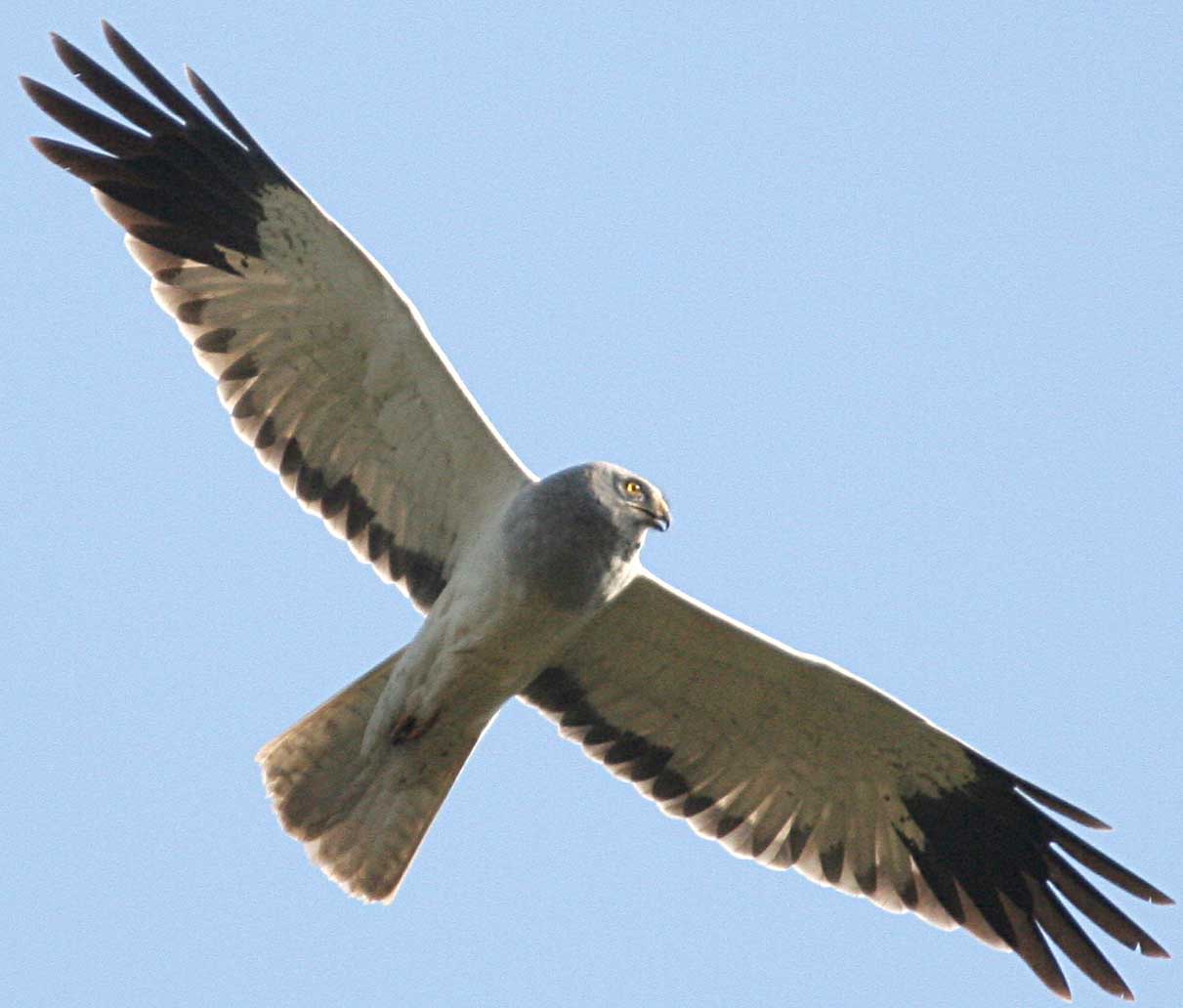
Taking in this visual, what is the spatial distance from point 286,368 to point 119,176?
1.31 meters

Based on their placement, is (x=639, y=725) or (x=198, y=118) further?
(x=639, y=725)

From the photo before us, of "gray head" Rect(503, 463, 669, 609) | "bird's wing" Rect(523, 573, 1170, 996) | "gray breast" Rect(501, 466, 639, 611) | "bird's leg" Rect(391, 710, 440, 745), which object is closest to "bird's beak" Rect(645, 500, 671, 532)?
"gray head" Rect(503, 463, 669, 609)

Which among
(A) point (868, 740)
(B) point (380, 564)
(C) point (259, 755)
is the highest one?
(A) point (868, 740)

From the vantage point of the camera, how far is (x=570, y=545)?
11.6 meters

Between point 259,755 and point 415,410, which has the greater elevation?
point 415,410

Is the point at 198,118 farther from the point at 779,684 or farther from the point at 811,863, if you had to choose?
the point at 811,863

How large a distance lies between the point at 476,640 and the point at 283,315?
6.59ft

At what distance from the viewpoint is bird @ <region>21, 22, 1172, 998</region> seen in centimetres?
1199

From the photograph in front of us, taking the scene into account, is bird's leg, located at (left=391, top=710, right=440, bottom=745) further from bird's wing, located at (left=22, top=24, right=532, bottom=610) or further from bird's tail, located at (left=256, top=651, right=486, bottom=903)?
bird's wing, located at (left=22, top=24, right=532, bottom=610)

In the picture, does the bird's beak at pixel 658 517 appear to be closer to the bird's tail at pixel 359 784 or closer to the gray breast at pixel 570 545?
the gray breast at pixel 570 545

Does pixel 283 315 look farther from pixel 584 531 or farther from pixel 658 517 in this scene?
pixel 658 517

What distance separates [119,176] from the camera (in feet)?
40.1

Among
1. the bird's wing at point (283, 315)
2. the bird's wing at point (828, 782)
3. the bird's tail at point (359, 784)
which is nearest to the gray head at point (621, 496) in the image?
the bird's wing at point (283, 315)

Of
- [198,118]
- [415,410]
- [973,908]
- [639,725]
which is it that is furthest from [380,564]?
[973,908]
